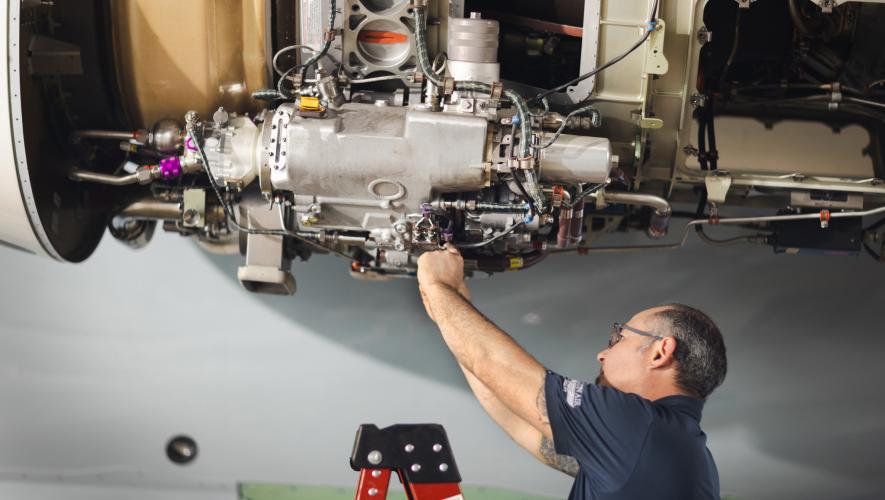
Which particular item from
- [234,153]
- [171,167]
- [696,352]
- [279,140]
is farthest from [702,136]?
[171,167]

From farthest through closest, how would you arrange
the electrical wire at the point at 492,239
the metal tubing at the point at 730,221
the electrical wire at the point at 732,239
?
the electrical wire at the point at 732,239 < the metal tubing at the point at 730,221 < the electrical wire at the point at 492,239

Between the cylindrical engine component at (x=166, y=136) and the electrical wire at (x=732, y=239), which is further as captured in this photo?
the electrical wire at (x=732, y=239)

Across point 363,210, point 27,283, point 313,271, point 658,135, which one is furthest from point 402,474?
point 27,283

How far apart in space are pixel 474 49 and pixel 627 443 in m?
1.09

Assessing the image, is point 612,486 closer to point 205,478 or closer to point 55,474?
point 205,478

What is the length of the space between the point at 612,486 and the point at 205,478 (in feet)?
6.81

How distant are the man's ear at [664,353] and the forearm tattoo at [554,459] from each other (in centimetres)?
58

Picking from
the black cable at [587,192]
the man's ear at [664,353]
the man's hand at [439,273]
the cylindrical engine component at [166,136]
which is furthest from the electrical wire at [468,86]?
the cylindrical engine component at [166,136]

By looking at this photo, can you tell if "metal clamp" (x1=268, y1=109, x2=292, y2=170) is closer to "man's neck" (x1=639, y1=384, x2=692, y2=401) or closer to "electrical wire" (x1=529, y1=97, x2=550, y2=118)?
"electrical wire" (x1=529, y1=97, x2=550, y2=118)

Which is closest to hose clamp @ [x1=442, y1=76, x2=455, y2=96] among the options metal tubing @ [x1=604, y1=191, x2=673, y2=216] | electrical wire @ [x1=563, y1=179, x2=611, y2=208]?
electrical wire @ [x1=563, y1=179, x2=611, y2=208]

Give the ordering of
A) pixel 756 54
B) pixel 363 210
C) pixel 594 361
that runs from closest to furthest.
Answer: pixel 363 210, pixel 756 54, pixel 594 361

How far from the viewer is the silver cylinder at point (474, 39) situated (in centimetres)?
271

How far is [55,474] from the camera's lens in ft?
12.9

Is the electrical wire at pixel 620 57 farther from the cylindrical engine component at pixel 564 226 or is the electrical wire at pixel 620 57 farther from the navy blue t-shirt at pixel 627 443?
the navy blue t-shirt at pixel 627 443
